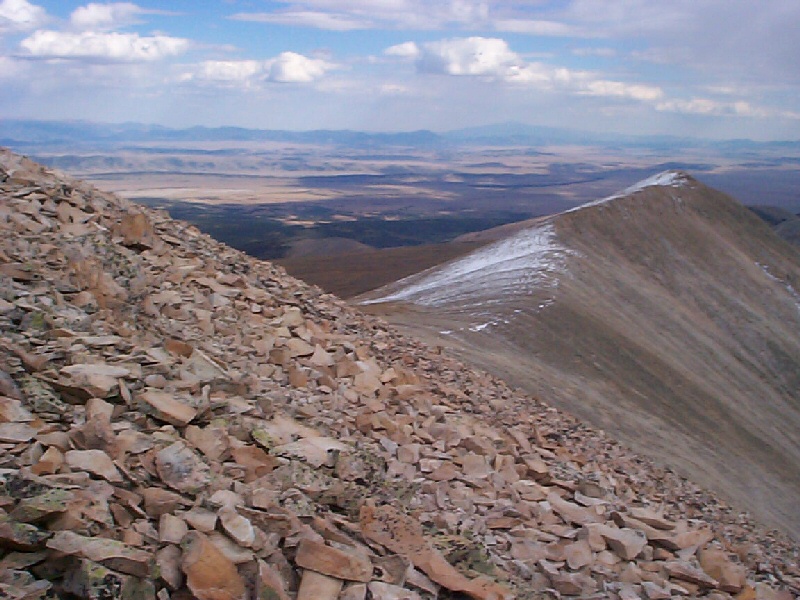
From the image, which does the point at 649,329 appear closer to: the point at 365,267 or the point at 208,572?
the point at 208,572

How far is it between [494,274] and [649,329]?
5719 mm

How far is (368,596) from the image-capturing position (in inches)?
210

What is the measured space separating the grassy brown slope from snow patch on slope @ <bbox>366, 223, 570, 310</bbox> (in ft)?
37.6

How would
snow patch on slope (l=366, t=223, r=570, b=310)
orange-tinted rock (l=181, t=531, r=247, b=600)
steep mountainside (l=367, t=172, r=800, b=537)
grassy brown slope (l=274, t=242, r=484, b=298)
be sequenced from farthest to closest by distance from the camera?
grassy brown slope (l=274, t=242, r=484, b=298)
snow patch on slope (l=366, t=223, r=570, b=310)
steep mountainside (l=367, t=172, r=800, b=537)
orange-tinted rock (l=181, t=531, r=247, b=600)

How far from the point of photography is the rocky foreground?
16.1 ft

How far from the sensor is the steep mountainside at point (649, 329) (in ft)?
59.3

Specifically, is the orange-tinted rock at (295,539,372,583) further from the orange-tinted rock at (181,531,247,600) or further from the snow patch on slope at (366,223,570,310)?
the snow patch on slope at (366,223,570,310)

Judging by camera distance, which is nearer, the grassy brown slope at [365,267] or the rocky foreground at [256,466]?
the rocky foreground at [256,466]

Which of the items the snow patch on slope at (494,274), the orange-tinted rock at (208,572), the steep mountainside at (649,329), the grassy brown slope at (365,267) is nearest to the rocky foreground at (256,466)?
the orange-tinted rock at (208,572)

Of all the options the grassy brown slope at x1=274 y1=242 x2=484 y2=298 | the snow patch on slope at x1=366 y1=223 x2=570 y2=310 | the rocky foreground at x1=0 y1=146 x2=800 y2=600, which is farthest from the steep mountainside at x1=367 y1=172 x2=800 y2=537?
the grassy brown slope at x1=274 y1=242 x2=484 y2=298

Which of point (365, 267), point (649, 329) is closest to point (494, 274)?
point (649, 329)

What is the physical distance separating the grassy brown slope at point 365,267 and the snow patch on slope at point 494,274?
1147 cm

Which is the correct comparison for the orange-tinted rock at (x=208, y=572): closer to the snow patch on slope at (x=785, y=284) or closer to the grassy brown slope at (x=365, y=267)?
the grassy brown slope at (x=365, y=267)

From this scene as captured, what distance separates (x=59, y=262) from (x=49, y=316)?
1699mm
